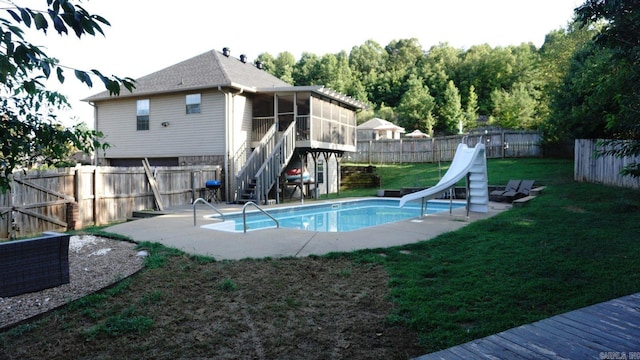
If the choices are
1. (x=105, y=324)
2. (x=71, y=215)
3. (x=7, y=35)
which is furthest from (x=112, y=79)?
(x=71, y=215)

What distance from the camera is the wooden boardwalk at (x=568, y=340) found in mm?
2641

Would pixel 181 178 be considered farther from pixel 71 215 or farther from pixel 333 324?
pixel 333 324

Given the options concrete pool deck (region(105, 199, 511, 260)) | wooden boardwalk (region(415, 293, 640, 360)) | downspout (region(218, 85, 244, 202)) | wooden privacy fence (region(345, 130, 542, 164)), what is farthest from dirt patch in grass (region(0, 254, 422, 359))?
wooden privacy fence (region(345, 130, 542, 164))

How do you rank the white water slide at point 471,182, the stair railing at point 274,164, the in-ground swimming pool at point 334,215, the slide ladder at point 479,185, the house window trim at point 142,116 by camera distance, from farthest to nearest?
the house window trim at point 142,116 < the stair railing at point 274,164 < the in-ground swimming pool at point 334,215 < the slide ladder at point 479,185 < the white water slide at point 471,182

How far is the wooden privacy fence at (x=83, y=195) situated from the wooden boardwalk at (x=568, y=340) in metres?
8.51

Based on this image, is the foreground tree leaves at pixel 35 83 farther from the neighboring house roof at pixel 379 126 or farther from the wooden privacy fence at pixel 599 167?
the neighboring house roof at pixel 379 126

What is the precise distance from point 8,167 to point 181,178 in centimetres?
1219

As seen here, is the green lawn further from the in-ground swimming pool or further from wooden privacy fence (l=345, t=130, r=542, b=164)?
wooden privacy fence (l=345, t=130, r=542, b=164)

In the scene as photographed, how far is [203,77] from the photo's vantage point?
17.0 m

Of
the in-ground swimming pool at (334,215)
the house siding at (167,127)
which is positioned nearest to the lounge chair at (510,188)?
the in-ground swimming pool at (334,215)

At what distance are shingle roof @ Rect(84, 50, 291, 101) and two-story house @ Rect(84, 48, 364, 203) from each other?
0.05m

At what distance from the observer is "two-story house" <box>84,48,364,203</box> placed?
52.2ft

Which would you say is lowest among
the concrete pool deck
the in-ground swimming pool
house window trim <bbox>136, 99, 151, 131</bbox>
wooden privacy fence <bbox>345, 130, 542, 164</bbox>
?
the in-ground swimming pool

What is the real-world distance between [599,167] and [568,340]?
1291 cm
